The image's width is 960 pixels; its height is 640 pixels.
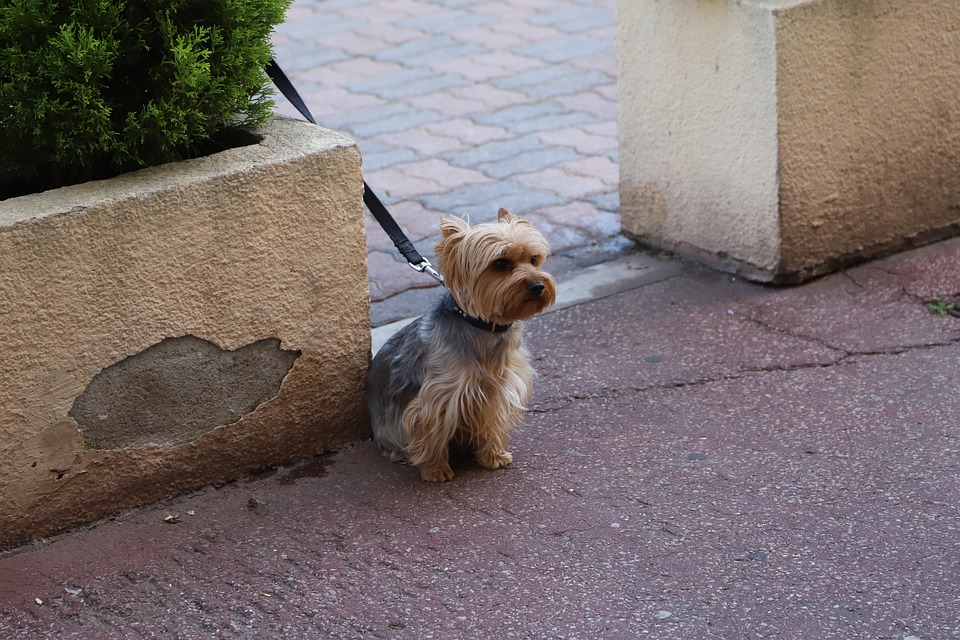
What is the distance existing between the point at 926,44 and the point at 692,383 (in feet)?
6.28

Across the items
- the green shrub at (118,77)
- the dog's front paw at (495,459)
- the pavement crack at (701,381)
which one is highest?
the green shrub at (118,77)

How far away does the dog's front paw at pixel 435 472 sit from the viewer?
12.4 ft

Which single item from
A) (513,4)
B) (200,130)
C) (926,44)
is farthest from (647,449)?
(513,4)

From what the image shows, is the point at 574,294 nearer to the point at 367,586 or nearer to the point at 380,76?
the point at 367,586

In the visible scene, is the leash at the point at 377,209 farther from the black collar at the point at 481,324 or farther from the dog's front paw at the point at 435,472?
the dog's front paw at the point at 435,472

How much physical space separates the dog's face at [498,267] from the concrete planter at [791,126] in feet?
5.48

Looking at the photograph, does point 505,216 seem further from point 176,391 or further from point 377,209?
point 176,391

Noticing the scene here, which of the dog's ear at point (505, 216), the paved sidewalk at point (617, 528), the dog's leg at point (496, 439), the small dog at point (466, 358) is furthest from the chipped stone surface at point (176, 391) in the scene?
the dog's ear at point (505, 216)

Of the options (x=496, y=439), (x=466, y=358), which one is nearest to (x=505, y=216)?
(x=466, y=358)

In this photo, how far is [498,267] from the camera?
11.4ft

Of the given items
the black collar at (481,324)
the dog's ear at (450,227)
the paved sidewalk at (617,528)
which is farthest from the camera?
the black collar at (481,324)

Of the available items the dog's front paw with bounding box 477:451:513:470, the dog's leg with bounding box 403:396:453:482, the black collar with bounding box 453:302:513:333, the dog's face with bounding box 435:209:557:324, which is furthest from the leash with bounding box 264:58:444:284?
the dog's front paw with bounding box 477:451:513:470

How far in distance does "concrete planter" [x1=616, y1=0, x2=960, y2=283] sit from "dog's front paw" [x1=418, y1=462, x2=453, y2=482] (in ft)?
6.29

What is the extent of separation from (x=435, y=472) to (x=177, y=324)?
941mm
